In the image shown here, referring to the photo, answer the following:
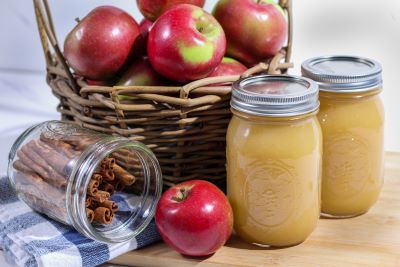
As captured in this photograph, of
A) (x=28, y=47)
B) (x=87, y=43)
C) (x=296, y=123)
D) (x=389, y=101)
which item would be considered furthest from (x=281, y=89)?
(x=28, y=47)

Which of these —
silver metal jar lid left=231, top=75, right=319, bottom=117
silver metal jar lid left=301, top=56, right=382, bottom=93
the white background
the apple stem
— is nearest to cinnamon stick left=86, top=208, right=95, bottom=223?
the apple stem

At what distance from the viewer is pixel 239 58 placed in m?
1.05

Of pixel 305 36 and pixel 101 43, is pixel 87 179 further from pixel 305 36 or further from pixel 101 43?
pixel 305 36

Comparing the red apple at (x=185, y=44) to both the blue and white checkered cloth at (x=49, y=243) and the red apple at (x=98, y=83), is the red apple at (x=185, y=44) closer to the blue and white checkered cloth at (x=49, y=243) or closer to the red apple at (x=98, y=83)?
the red apple at (x=98, y=83)

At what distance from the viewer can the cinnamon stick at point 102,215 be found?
0.94 meters

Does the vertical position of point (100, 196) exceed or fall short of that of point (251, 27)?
it falls short

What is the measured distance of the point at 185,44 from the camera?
3.08ft

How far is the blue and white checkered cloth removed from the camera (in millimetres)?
886

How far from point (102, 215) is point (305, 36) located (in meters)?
0.87

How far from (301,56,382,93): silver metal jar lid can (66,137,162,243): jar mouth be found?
0.24 metres

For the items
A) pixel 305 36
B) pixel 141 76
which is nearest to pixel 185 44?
pixel 141 76

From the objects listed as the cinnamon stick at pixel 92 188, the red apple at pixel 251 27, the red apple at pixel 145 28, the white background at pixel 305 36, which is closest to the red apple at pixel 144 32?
the red apple at pixel 145 28

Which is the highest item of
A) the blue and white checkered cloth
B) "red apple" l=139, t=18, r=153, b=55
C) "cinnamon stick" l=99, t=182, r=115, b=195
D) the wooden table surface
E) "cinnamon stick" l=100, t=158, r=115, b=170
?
"red apple" l=139, t=18, r=153, b=55

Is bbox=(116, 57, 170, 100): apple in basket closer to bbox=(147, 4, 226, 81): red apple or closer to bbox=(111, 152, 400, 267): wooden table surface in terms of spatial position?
bbox=(147, 4, 226, 81): red apple
